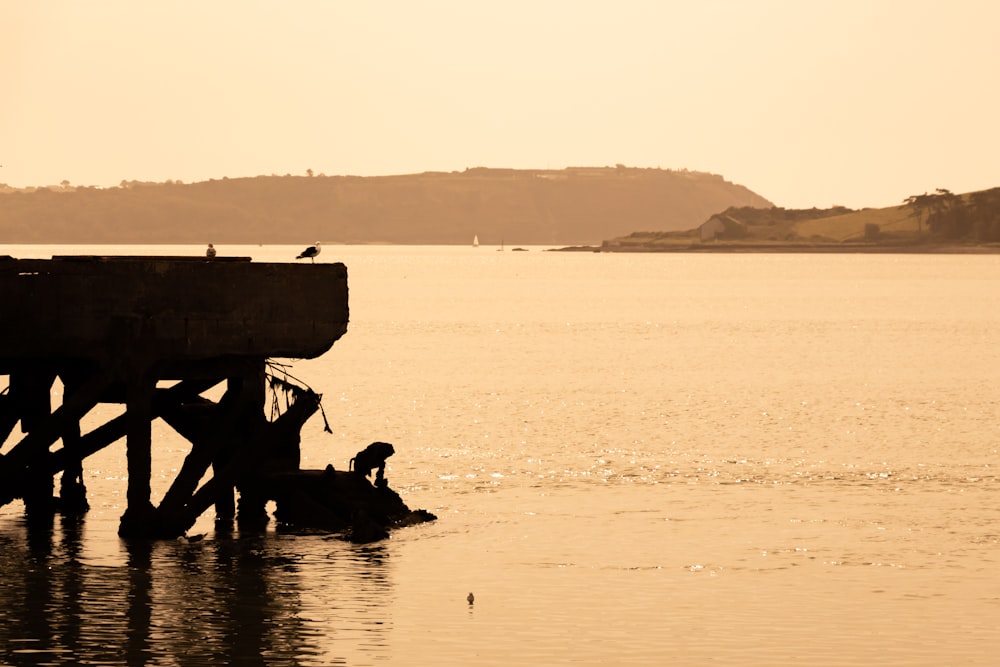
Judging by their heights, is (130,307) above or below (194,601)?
above

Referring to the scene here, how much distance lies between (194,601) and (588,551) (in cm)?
608

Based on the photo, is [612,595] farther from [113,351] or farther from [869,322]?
[869,322]

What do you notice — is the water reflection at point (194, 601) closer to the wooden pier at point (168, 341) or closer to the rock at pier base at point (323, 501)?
the rock at pier base at point (323, 501)

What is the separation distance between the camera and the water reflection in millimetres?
18125

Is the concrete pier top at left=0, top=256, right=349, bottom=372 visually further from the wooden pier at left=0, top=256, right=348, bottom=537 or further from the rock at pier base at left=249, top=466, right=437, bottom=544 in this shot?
the rock at pier base at left=249, top=466, right=437, bottom=544

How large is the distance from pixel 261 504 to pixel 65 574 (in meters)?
3.76

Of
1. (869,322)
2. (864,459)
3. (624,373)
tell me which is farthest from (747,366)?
(869,322)

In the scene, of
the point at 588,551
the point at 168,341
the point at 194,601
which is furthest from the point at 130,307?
the point at 588,551

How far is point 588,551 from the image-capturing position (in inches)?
961

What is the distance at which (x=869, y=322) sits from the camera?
113m

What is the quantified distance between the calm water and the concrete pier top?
8.69 feet

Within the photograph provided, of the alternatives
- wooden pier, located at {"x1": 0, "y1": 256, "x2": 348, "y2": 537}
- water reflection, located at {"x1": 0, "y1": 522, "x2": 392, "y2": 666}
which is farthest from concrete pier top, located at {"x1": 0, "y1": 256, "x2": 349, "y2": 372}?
water reflection, located at {"x1": 0, "y1": 522, "x2": 392, "y2": 666}

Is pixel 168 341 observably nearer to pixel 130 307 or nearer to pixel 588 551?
pixel 130 307

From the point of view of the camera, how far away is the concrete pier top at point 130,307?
73.9 ft
